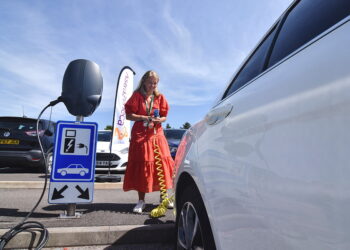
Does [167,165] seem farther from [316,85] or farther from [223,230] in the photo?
[316,85]

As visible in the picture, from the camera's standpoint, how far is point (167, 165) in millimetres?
3158

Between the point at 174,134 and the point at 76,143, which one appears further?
the point at 174,134

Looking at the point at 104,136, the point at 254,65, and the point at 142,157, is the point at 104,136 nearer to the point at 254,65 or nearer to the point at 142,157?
the point at 142,157

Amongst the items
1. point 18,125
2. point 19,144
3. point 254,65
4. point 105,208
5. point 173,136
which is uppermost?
point 18,125

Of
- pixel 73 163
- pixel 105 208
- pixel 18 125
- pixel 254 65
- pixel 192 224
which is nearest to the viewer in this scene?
pixel 254 65

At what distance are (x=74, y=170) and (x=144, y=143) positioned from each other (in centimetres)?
79

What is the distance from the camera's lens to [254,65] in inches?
51.6

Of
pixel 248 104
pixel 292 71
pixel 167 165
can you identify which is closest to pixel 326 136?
pixel 292 71

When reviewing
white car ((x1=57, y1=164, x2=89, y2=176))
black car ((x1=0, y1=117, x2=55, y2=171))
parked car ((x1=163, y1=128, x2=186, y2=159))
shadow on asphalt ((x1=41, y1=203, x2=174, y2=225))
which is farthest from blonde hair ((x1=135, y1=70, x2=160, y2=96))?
parked car ((x1=163, y1=128, x2=186, y2=159))

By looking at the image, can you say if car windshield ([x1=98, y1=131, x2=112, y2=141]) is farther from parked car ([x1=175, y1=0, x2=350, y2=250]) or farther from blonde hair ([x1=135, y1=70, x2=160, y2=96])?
parked car ([x1=175, y1=0, x2=350, y2=250])

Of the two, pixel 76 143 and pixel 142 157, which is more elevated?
pixel 76 143

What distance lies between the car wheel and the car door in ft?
0.46

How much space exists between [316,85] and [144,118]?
247 centimetres

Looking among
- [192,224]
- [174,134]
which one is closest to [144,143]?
[192,224]
